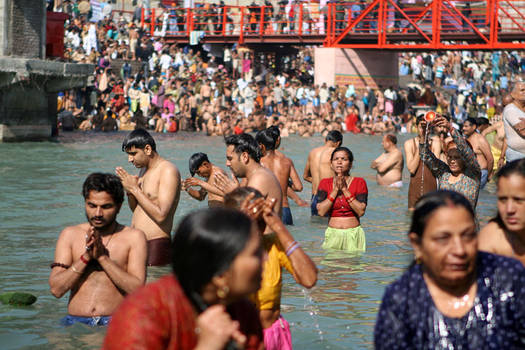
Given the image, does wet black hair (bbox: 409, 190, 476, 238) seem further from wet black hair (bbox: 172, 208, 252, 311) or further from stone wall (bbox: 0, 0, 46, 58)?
stone wall (bbox: 0, 0, 46, 58)

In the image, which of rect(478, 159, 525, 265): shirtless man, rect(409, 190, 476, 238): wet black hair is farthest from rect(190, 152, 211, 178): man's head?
rect(409, 190, 476, 238): wet black hair

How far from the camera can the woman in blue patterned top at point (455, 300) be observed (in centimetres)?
287

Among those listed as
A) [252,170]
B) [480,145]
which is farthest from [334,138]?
[252,170]

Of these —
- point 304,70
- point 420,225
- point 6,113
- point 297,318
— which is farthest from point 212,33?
point 420,225

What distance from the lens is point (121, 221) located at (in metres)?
12.0

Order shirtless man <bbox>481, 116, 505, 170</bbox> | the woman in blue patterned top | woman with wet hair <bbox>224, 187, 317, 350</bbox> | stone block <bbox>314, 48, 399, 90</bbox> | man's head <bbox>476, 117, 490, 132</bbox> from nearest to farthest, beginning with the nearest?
the woman in blue patterned top
woman with wet hair <bbox>224, 187, 317, 350</bbox>
shirtless man <bbox>481, 116, 505, 170</bbox>
man's head <bbox>476, 117, 490, 132</bbox>
stone block <bbox>314, 48, 399, 90</bbox>

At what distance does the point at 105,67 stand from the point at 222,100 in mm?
4789

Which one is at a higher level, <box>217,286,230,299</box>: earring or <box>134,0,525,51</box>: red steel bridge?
<box>134,0,525,51</box>: red steel bridge

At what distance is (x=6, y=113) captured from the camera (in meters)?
A: 23.2

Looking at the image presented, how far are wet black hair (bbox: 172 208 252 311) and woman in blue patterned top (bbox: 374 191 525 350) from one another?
71cm

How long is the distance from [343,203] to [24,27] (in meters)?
16.4

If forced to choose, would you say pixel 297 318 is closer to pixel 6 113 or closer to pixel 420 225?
pixel 420 225

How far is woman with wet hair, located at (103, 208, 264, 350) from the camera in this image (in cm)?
232

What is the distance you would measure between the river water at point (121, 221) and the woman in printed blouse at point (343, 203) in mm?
269
